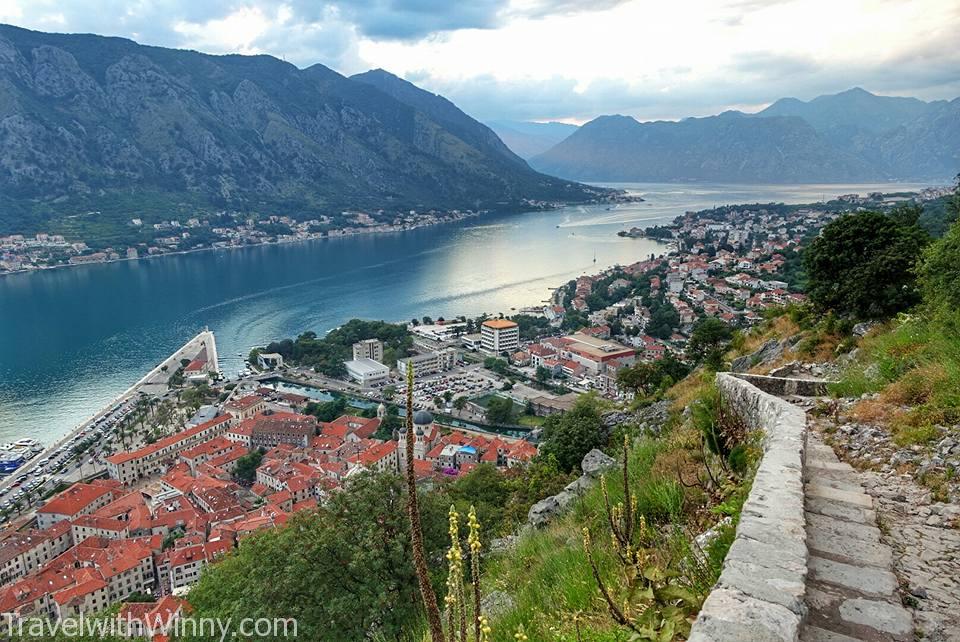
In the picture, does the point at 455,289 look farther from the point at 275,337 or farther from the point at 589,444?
the point at 589,444

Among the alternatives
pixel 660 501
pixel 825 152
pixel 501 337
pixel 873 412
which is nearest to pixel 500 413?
pixel 501 337

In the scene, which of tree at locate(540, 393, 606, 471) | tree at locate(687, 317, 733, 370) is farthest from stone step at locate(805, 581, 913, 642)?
tree at locate(687, 317, 733, 370)

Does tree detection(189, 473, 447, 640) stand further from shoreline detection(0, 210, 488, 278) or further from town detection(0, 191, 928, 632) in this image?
shoreline detection(0, 210, 488, 278)

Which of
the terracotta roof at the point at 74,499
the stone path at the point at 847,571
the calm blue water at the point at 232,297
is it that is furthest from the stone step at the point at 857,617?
the calm blue water at the point at 232,297

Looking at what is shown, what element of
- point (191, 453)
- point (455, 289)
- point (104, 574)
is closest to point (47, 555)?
point (104, 574)

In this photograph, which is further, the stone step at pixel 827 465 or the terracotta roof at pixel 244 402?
the terracotta roof at pixel 244 402

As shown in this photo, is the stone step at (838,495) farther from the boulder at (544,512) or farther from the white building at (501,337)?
the white building at (501,337)
